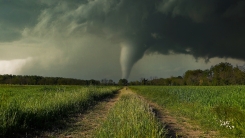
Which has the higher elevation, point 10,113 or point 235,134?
point 10,113

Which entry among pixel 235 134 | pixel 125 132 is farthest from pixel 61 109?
pixel 235 134

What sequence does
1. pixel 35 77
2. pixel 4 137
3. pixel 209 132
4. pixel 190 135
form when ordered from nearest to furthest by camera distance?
1. pixel 4 137
2. pixel 190 135
3. pixel 209 132
4. pixel 35 77

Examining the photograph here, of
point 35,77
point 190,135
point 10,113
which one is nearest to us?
point 10,113

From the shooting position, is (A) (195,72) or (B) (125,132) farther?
(A) (195,72)

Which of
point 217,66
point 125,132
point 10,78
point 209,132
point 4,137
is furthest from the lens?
point 10,78

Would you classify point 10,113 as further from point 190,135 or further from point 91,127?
point 190,135

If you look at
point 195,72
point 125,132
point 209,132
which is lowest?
point 209,132

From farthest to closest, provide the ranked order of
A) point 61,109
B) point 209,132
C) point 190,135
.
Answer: point 61,109
point 209,132
point 190,135

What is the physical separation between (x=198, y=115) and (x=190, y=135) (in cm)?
495

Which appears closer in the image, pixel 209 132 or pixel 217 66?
pixel 209 132

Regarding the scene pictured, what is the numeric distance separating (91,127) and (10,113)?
350 centimetres

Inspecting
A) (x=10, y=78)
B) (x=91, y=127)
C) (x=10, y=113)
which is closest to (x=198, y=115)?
(x=91, y=127)

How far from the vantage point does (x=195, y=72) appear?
159500 mm

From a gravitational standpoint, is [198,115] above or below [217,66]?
below
